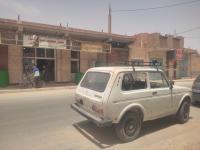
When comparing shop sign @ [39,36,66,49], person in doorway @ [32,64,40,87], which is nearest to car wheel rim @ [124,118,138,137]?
person in doorway @ [32,64,40,87]

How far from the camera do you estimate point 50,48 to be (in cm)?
1892

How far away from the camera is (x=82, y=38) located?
21750mm

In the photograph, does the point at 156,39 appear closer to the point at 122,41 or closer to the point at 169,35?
the point at 169,35

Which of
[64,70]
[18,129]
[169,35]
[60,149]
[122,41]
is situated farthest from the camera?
[169,35]

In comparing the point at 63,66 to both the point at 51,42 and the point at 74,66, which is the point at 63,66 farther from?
the point at 51,42

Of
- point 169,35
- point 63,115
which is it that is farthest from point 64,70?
point 169,35

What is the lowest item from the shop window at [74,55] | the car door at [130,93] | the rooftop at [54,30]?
the car door at [130,93]

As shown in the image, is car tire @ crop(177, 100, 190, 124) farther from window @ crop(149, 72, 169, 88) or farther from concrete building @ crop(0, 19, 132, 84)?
concrete building @ crop(0, 19, 132, 84)

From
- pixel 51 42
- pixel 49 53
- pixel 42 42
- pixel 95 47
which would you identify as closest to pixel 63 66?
pixel 49 53

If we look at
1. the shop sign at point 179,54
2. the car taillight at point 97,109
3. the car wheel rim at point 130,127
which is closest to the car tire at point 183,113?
the car wheel rim at point 130,127

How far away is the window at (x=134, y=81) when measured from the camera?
18.9 feet

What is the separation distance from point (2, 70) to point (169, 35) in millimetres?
27534

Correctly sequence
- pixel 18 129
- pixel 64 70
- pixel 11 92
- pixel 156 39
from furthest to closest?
pixel 156 39, pixel 64 70, pixel 11 92, pixel 18 129

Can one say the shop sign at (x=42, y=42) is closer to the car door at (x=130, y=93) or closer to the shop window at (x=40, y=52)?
the shop window at (x=40, y=52)
